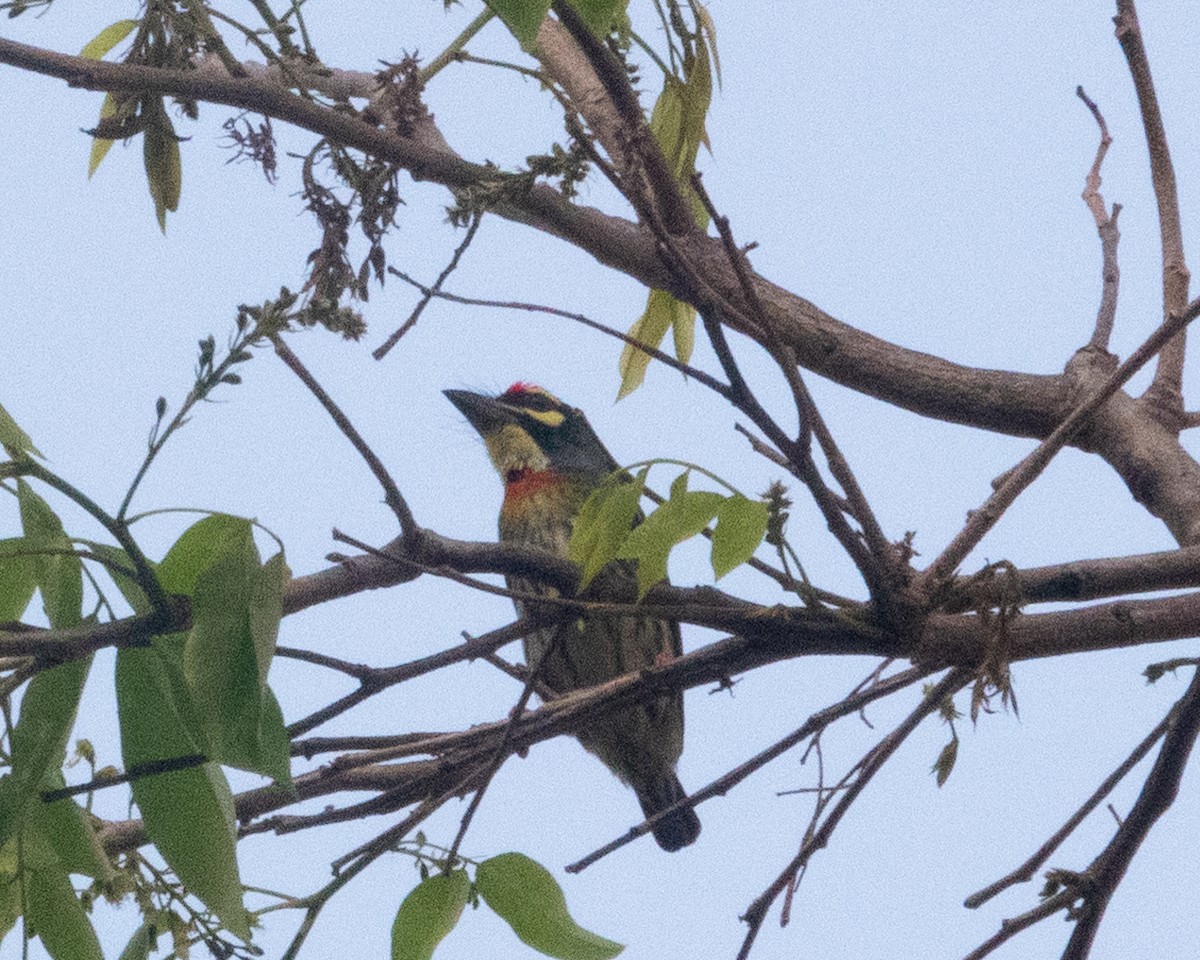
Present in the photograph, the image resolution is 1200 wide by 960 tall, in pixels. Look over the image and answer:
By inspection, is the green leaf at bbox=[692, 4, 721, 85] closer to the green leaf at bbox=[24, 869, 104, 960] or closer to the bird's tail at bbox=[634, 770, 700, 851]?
the green leaf at bbox=[24, 869, 104, 960]

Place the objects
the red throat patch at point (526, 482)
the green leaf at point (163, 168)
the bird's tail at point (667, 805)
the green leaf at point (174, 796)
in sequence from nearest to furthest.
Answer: the green leaf at point (174, 796), the green leaf at point (163, 168), the bird's tail at point (667, 805), the red throat patch at point (526, 482)

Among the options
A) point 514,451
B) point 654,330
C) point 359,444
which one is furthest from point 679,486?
point 514,451

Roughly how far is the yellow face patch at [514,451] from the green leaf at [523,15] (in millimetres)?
3167

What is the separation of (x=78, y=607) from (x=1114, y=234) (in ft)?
7.01

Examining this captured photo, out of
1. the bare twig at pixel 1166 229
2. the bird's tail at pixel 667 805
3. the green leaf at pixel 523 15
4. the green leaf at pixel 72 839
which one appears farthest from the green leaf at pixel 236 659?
the bird's tail at pixel 667 805

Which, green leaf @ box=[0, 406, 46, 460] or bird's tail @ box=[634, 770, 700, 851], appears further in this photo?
bird's tail @ box=[634, 770, 700, 851]

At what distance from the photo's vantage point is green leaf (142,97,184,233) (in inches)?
93.4

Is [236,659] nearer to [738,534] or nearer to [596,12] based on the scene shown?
[738,534]

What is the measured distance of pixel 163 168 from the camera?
2426 mm

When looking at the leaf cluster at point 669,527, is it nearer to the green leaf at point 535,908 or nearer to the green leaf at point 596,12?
the green leaf at point 535,908

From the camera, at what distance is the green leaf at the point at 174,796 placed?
145cm

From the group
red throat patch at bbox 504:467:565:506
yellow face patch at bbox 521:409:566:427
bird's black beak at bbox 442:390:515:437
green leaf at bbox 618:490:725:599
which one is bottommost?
green leaf at bbox 618:490:725:599

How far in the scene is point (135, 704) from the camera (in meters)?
1.46

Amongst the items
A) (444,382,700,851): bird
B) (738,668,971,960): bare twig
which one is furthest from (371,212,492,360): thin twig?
(444,382,700,851): bird
